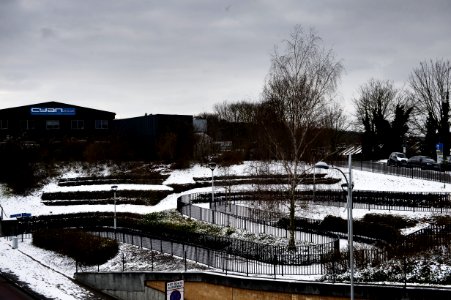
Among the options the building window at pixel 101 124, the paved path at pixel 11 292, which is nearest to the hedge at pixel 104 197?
the paved path at pixel 11 292

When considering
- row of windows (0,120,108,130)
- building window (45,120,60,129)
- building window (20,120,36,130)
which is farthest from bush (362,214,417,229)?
building window (20,120,36,130)

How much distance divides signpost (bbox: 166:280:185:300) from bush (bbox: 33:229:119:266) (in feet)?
47.6

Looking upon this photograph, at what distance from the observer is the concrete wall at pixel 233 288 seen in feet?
51.9

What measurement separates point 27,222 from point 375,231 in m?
24.8

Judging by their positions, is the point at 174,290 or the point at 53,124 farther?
the point at 53,124

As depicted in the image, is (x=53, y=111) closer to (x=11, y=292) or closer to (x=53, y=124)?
(x=53, y=124)

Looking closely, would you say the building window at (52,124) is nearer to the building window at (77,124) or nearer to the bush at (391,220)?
the building window at (77,124)

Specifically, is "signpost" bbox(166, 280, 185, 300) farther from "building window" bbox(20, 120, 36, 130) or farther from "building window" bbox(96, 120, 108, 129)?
"building window" bbox(20, 120, 36, 130)

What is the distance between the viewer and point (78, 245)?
2709 centimetres

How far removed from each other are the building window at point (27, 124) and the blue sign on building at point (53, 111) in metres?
1.18

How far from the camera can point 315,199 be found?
125ft

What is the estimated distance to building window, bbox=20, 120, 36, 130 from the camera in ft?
200

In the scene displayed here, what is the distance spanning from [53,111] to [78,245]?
38.8 meters

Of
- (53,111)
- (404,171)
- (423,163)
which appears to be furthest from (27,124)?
(423,163)
